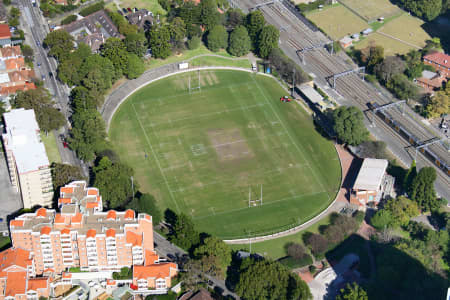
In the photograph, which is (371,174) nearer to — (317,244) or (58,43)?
(317,244)

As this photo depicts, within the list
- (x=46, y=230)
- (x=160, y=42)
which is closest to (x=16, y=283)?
(x=46, y=230)

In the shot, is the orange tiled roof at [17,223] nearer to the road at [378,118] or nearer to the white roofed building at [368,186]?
the white roofed building at [368,186]

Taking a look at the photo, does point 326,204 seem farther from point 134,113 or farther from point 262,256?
point 134,113

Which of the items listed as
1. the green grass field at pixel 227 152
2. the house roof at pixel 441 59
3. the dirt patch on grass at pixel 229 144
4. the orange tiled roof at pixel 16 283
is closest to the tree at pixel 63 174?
the green grass field at pixel 227 152

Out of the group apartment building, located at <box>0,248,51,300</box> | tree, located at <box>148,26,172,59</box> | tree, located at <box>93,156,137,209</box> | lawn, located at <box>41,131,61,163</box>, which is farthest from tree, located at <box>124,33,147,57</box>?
apartment building, located at <box>0,248,51,300</box>

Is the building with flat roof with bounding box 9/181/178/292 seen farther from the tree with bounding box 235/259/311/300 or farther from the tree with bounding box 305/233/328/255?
the tree with bounding box 305/233/328/255
